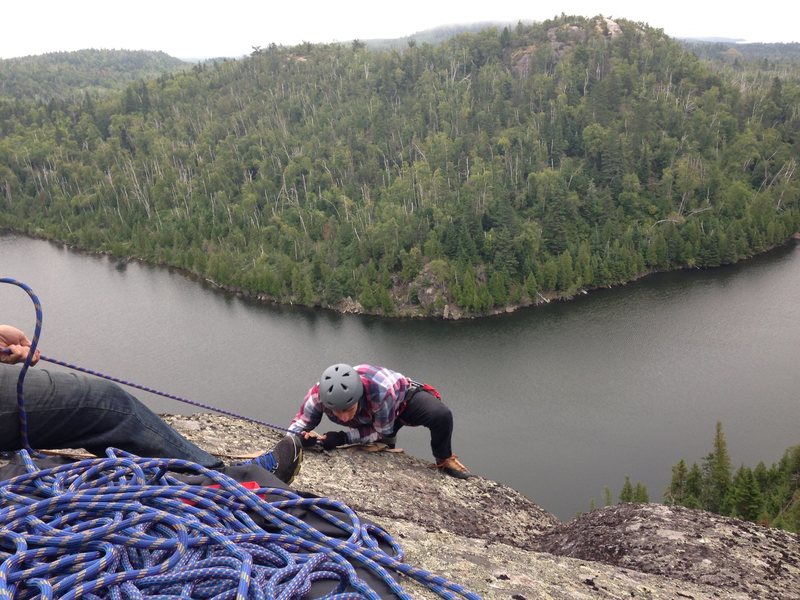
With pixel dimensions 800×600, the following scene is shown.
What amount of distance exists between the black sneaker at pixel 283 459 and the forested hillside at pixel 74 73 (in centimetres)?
13290

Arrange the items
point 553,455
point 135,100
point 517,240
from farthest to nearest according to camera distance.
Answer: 1. point 135,100
2. point 517,240
3. point 553,455

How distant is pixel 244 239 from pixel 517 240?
2520 centimetres

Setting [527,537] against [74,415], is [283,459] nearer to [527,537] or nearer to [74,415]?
[74,415]

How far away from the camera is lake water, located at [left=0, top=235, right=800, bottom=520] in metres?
22.5

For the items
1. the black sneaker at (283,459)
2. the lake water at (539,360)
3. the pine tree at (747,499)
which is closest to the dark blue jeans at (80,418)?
the black sneaker at (283,459)

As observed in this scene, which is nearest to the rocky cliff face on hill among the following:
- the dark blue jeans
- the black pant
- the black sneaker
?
the black sneaker

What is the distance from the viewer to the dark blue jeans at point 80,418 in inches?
108

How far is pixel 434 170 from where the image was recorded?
6219 centimetres

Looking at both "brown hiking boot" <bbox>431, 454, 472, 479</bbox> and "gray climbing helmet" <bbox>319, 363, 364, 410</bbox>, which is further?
"brown hiking boot" <bbox>431, 454, 472, 479</bbox>

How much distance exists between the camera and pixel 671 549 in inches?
154

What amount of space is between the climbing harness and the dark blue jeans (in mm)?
301

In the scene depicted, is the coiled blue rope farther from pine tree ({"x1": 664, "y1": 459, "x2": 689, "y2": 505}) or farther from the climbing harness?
pine tree ({"x1": 664, "y1": 459, "x2": 689, "y2": 505})

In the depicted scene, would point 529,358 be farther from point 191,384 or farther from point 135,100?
point 135,100

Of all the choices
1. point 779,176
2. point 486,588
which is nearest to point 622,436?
point 486,588
